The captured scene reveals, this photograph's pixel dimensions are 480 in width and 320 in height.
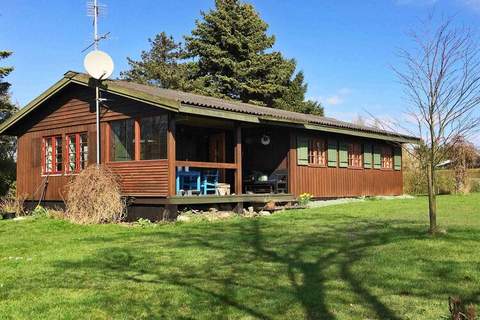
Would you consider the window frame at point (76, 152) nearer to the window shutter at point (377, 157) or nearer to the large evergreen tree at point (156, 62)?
the window shutter at point (377, 157)

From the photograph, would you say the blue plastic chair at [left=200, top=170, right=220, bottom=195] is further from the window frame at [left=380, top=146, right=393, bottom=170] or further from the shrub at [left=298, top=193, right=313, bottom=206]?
the window frame at [left=380, top=146, right=393, bottom=170]

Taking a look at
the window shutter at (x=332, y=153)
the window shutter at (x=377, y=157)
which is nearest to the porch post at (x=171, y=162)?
the window shutter at (x=332, y=153)

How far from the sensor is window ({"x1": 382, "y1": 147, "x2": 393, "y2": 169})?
23.2 m

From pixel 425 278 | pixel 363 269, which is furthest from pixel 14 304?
pixel 425 278

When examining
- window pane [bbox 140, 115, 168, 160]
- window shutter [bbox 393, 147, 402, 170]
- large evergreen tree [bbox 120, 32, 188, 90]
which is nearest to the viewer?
window pane [bbox 140, 115, 168, 160]

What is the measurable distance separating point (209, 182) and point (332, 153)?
19.5 ft

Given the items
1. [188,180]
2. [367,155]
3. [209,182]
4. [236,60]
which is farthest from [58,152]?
[236,60]

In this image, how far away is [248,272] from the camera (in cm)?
655

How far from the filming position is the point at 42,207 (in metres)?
17.1

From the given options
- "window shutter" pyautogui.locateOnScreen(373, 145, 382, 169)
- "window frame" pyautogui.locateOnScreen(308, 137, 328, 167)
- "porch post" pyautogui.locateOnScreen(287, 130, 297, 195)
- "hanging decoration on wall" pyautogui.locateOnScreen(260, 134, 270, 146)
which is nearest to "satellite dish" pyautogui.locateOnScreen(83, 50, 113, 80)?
"hanging decoration on wall" pyautogui.locateOnScreen(260, 134, 270, 146)

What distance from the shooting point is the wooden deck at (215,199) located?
13.4m

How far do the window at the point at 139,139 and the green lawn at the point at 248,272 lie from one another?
375 cm

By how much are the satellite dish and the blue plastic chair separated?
4.00 meters

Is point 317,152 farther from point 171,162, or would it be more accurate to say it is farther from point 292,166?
point 171,162
